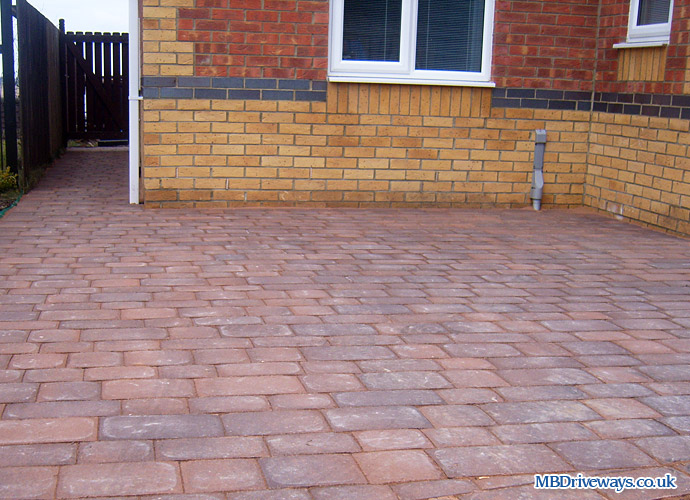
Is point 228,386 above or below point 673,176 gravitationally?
below

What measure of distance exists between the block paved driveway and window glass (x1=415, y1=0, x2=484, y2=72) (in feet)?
8.24

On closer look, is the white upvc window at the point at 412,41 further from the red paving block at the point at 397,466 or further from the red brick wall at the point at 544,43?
the red paving block at the point at 397,466

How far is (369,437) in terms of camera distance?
10.2 feet

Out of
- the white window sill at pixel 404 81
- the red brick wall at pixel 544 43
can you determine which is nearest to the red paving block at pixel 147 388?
the white window sill at pixel 404 81

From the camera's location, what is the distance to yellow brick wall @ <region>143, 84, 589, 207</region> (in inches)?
330

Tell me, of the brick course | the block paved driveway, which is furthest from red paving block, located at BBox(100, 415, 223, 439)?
the brick course

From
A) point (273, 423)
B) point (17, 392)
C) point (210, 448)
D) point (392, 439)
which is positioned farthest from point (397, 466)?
point (17, 392)

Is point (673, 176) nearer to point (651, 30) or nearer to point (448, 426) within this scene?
point (651, 30)

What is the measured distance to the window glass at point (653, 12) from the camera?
26.5ft

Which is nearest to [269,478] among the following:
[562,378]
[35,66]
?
[562,378]

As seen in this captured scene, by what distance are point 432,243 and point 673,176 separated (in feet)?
8.40

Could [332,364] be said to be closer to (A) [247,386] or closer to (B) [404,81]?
(A) [247,386]

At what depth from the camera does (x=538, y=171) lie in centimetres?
905

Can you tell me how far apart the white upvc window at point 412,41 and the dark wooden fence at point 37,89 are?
11.9ft
